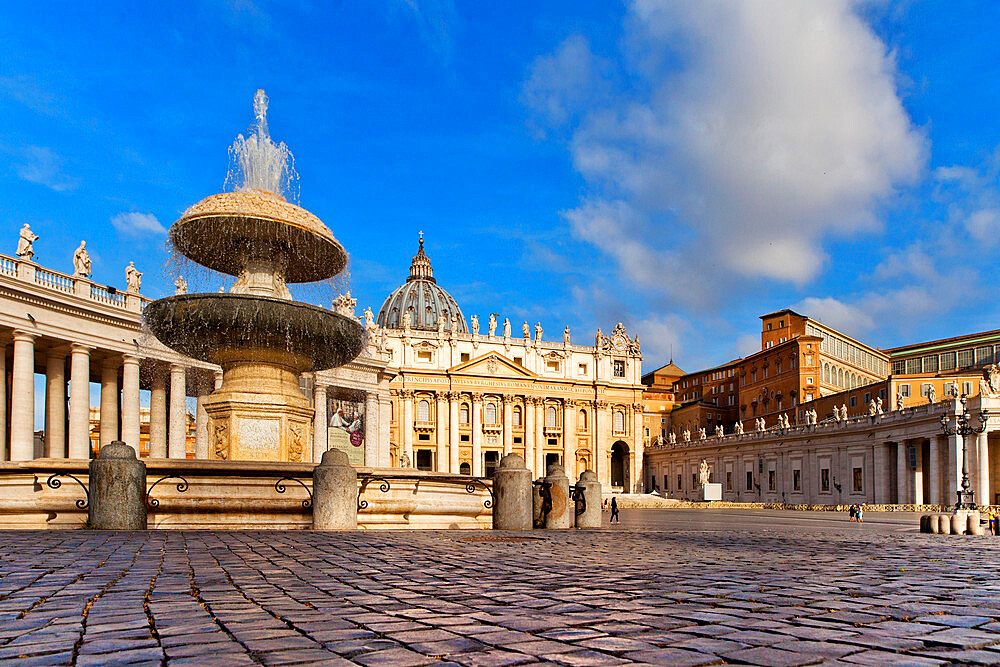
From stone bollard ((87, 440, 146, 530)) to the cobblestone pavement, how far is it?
2019 mm

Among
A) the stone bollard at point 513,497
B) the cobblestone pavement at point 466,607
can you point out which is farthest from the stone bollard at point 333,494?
the stone bollard at point 513,497

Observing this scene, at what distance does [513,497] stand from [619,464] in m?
91.7

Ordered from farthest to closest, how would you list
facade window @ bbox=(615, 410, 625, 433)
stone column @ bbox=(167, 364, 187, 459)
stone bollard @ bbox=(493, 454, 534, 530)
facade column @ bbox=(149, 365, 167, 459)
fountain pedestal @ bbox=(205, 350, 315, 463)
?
facade window @ bbox=(615, 410, 625, 433), facade column @ bbox=(149, 365, 167, 459), stone column @ bbox=(167, 364, 187, 459), fountain pedestal @ bbox=(205, 350, 315, 463), stone bollard @ bbox=(493, 454, 534, 530)

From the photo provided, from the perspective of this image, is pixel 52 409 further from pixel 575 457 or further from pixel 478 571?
pixel 575 457

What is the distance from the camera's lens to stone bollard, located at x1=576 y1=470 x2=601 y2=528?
16.9 m

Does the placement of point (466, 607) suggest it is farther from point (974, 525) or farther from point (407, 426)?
point (407, 426)

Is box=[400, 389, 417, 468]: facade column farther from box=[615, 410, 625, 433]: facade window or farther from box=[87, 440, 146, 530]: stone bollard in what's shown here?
box=[87, 440, 146, 530]: stone bollard

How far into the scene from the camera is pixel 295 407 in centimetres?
1694

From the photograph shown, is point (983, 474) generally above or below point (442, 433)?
below

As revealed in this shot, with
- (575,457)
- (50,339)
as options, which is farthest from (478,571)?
(575,457)

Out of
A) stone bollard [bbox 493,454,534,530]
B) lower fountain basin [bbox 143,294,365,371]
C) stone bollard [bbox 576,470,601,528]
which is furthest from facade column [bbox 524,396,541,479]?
stone bollard [bbox 493,454,534,530]

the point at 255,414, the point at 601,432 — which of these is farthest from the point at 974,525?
the point at 601,432

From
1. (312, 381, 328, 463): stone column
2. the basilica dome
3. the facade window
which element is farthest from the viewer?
the basilica dome

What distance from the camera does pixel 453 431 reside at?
305 feet
